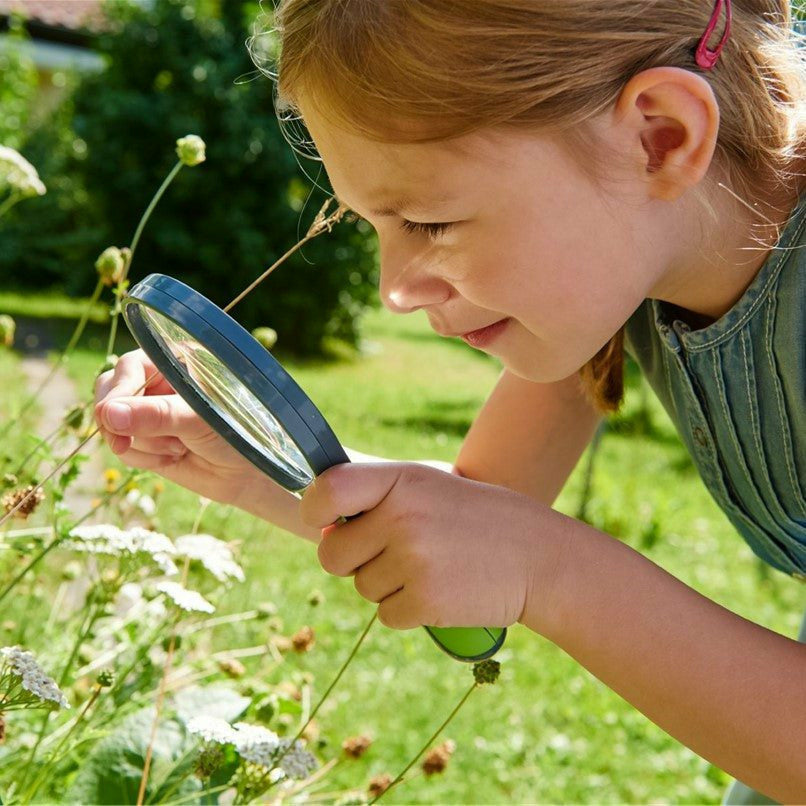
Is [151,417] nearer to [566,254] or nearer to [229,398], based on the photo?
[229,398]

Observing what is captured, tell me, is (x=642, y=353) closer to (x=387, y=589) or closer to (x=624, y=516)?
(x=387, y=589)

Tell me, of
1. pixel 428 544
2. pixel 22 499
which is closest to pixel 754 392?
pixel 428 544

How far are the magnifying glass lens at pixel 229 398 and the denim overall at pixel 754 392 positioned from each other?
654mm

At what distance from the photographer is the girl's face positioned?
1248mm

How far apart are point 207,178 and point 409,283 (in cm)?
817

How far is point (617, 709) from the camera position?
3264 millimetres

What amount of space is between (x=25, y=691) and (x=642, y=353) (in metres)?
1.10

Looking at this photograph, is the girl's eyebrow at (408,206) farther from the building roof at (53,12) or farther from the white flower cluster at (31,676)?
the building roof at (53,12)

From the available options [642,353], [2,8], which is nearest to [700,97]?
[642,353]

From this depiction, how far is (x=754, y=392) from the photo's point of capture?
1.52m

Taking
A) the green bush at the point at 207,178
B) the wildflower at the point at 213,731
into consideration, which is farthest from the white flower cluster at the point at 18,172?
the green bush at the point at 207,178

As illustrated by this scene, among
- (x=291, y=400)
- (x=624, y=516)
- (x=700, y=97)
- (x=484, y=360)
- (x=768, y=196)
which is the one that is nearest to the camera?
(x=291, y=400)

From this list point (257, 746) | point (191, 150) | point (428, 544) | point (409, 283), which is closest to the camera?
point (428, 544)

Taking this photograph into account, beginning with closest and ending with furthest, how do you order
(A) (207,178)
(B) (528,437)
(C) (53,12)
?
(B) (528,437) < (A) (207,178) < (C) (53,12)
